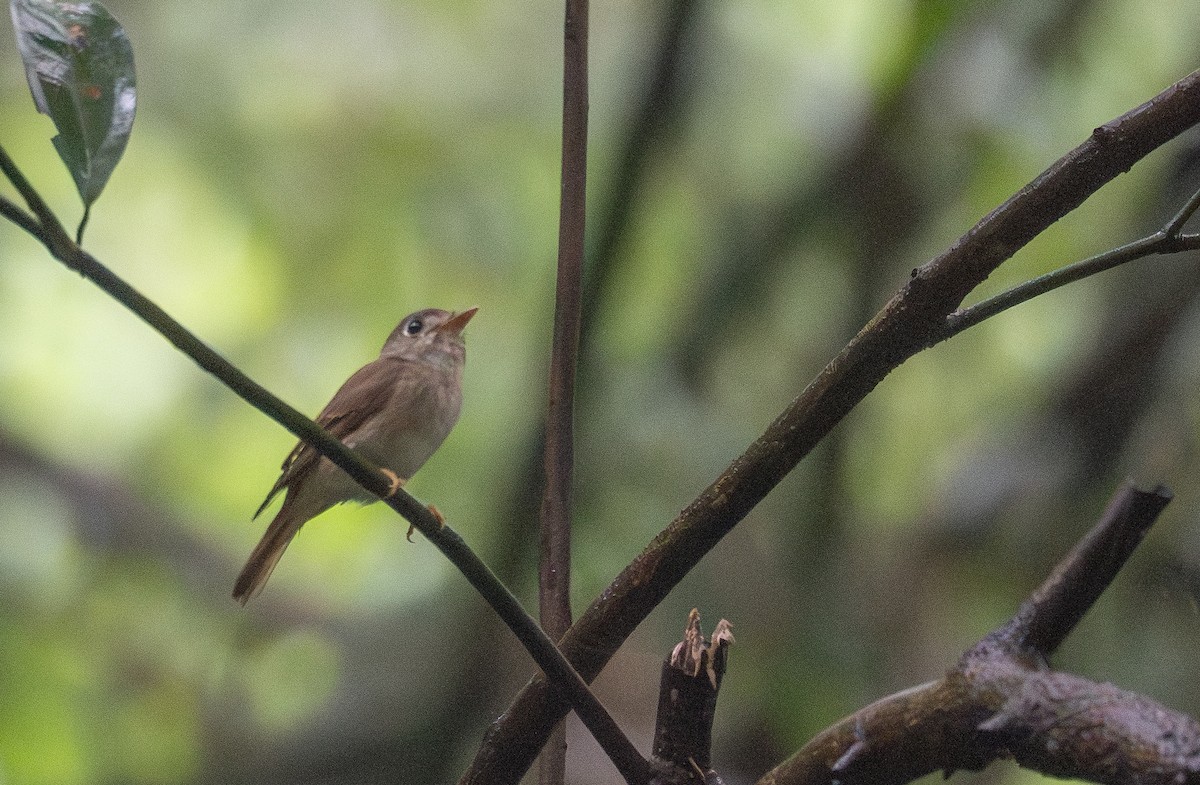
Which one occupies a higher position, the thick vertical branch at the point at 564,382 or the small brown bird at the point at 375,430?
the small brown bird at the point at 375,430

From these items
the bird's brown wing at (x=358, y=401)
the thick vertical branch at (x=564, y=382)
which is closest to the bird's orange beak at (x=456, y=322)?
the bird's brown wing at (x=358, y=401)

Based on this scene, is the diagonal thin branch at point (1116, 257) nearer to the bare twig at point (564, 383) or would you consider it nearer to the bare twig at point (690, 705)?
the bare twig at point (690, 705)

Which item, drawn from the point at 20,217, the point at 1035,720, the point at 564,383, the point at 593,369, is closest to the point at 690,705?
the point at 1035,720

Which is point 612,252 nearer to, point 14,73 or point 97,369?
point 97,369

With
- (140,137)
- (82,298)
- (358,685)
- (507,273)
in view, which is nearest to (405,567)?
(358,685)

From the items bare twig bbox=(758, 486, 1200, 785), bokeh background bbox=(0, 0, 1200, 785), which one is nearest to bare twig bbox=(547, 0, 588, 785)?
bare twig bbox=(758, 486, 1200, 785)

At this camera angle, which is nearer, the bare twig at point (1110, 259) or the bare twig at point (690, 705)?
the bare twig at point (1110, 259)

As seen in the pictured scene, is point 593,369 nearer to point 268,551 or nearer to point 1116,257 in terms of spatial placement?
point 268,551
